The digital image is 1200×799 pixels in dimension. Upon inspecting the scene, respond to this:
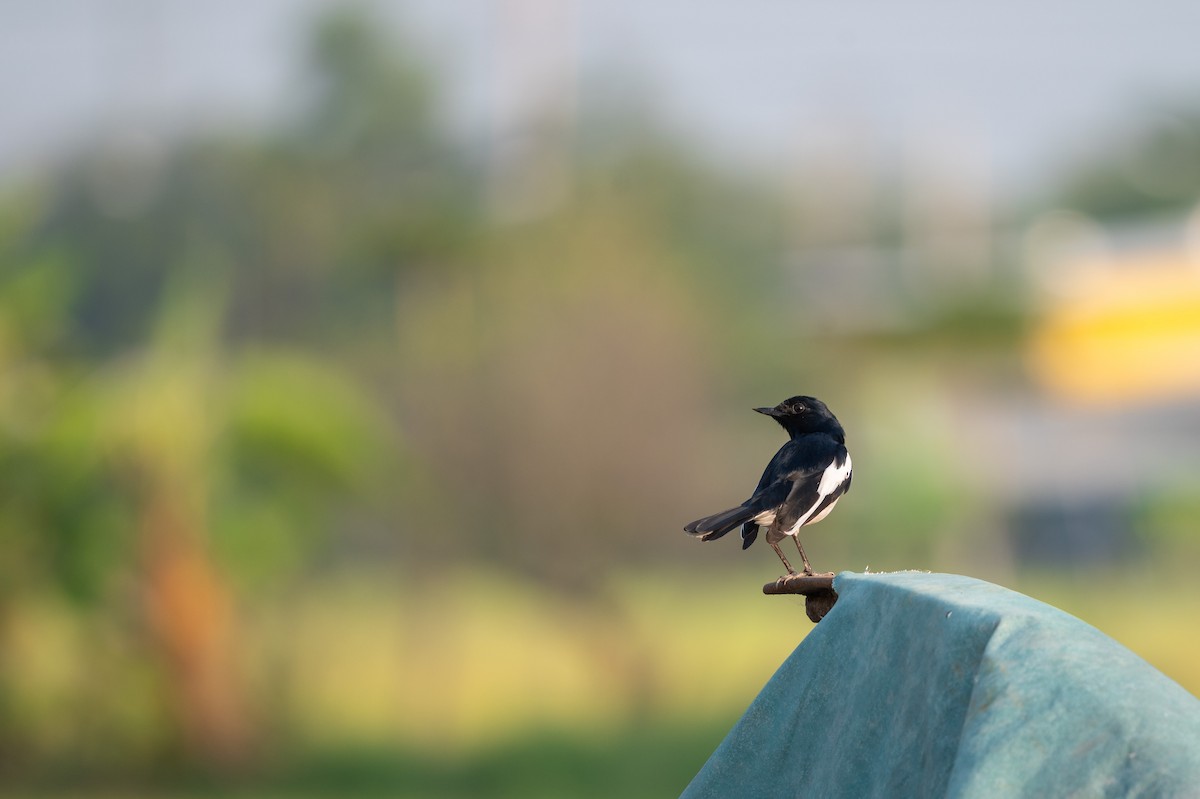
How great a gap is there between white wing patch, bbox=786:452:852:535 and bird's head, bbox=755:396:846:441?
0.33ft

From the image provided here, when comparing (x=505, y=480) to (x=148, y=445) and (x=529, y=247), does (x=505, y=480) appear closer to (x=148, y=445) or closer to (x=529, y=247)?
(x=148, y=445)

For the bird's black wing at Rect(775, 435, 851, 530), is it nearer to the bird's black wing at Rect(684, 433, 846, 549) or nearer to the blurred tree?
the bird's black wing at Rect(684, 433, 846, 549)

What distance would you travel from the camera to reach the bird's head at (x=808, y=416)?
3.04 m

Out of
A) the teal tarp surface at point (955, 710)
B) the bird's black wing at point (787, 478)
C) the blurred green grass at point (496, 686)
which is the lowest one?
the blurred green grass at point (496, 686)

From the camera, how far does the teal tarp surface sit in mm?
1716

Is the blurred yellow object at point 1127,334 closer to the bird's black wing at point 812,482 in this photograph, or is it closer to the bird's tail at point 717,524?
the bird's black wing at point 812,482

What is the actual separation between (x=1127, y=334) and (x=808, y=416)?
20176mm

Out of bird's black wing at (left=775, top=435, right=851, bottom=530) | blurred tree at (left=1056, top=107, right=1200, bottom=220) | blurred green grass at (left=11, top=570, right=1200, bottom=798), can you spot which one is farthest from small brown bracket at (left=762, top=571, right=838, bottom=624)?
blurred tree at (left=1056, top=107, right=1200, bottom=220)

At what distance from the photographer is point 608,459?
786 inches

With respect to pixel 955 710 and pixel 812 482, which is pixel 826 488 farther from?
pixel 955 710

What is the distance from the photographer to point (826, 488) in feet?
9.48

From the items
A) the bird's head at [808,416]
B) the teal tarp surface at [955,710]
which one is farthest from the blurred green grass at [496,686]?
the teal tarp surface at [955,710]

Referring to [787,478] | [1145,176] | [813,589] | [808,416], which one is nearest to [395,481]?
[808,416]

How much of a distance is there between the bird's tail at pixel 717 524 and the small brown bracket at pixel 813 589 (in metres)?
0.15
